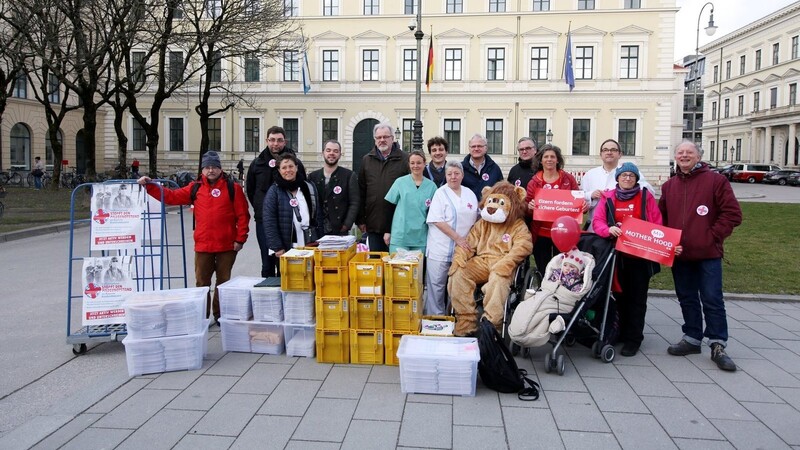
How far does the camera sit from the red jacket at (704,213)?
5.68 meters

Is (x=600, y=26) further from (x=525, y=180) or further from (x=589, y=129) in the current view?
(x=525, y=180)

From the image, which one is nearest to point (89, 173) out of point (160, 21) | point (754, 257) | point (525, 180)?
point (160, 21)

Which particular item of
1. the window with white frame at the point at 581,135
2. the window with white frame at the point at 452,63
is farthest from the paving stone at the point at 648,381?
the window with white frame at the point at 452,63

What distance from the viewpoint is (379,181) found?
7129 mm

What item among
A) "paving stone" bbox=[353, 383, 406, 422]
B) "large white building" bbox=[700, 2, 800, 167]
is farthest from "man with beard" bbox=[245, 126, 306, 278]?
"large white building" bbox=[700, 2, 800, 167]

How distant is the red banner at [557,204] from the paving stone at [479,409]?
7.01ft

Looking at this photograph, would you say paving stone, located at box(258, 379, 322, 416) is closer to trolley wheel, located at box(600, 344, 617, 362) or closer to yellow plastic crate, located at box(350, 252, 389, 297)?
yellow plastic crate, located at box(350, 252, 389, 297)

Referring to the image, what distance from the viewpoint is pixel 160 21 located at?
871 inches

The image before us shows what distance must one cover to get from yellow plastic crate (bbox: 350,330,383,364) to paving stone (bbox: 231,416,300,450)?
4.26ft

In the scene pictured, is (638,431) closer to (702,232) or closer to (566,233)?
(566,233)

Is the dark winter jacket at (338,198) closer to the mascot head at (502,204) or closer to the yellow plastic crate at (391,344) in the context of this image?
the mascot head at (502,204)

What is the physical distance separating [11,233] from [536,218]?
1284 centimetres

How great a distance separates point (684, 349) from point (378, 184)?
3.70 meters

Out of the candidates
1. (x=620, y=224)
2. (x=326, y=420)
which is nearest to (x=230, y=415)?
(x=326, y=420)
